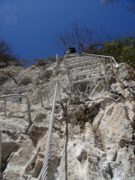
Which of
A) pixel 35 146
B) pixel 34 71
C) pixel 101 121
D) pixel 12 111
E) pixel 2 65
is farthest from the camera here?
A: pixel 2 65

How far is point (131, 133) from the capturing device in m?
4.98

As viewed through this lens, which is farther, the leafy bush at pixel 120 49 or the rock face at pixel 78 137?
the leafy bush at pixel 120 49

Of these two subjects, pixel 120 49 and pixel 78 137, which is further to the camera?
pixel 120 49

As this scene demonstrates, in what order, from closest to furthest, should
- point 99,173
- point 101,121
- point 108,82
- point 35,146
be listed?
point 99,173 < point 35,146 < point 101,121 < point 108,82

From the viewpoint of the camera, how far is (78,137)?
534cm

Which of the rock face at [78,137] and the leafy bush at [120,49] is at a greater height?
the leafy bush at [120,49]

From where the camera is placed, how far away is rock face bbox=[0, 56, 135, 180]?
445cm

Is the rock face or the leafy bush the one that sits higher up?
the leafy bush

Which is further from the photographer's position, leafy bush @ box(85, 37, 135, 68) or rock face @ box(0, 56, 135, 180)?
leafy bush @ box(85, 37, 135, 68)

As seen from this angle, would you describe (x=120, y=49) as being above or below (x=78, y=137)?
above

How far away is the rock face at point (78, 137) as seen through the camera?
445cm

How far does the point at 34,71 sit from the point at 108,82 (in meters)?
3.52

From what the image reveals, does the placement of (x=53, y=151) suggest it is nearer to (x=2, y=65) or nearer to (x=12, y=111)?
(x=12, y=111)

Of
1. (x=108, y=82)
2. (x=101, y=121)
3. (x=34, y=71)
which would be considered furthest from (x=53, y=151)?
(x=34, y=71)
